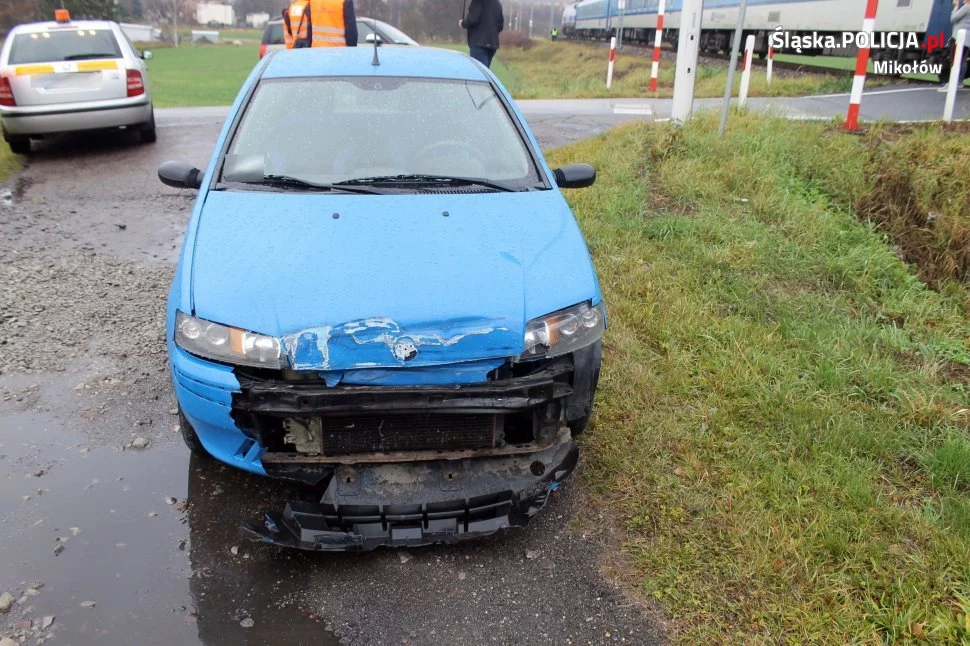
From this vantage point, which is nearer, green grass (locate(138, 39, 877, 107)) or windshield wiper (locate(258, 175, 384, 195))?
windshield wiper (locate(258, 175, 384, 195))

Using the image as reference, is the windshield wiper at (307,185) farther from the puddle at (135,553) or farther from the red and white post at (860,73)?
the red and white post at (860,73)

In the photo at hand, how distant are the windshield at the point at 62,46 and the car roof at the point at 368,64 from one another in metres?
5.75

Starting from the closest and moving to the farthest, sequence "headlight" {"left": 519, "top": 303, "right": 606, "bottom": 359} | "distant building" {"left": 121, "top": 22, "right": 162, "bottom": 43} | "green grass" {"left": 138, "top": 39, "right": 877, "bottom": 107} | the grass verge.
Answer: "headlight" {"left": 519, "top": 303, "right": 606, "bottom": 359}
the grass verge
"green grass" {"left": 138, "top": 39, "right": 877, "bottom": 107}
"distant building" {"left": 121, "top": 22, "right": 162, "bottom": 43}

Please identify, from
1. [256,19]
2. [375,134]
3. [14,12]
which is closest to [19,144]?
[375,134]

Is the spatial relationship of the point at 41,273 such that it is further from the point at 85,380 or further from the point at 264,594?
the point at 264,594

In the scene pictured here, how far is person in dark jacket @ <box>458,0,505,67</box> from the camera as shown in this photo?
30.5ft

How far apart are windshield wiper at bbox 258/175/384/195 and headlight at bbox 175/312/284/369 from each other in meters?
0.96

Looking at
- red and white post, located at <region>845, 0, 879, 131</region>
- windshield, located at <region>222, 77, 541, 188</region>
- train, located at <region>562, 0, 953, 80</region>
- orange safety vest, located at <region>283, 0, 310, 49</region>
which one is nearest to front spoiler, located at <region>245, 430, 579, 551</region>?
windshield, located at <region>222, 77, 541, 188</region>

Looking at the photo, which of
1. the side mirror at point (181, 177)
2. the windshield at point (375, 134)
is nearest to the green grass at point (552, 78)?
the windshield at point (375, 134)

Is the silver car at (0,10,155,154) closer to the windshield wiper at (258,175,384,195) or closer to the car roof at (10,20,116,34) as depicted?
the car roof at (10,20,116,34)

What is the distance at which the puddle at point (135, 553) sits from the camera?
2.40 m

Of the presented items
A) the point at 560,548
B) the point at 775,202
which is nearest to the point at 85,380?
the point at 560,548

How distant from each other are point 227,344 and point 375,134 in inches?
61.9

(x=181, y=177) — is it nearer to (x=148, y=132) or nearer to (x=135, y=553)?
(x=135, y=553)
